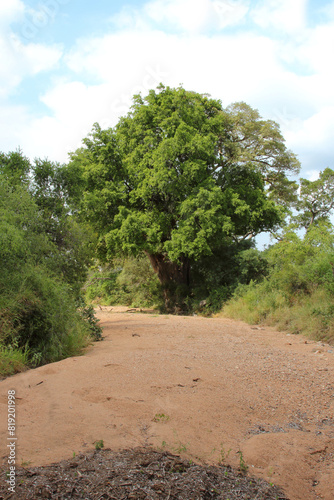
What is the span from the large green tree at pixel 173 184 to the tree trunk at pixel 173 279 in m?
0.06

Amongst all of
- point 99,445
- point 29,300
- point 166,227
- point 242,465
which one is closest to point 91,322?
point 29,300

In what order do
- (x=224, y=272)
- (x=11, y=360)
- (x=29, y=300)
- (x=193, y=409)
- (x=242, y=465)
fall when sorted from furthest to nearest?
(x=224, y=272) → (x=29, y=300) → (x=11, y=360) → (x=193, y=409) → (x=242, y=465)

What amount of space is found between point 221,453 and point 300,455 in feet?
2.43

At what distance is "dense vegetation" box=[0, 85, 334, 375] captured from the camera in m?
7.35

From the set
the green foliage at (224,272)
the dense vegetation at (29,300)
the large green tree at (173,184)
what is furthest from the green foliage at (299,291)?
the dense vegetation at (29,300)

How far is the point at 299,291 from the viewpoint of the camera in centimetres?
1336

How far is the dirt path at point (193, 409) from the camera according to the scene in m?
3.25

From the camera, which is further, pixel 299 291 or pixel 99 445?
pixel 299 291

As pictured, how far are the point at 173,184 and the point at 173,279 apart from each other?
242 inches

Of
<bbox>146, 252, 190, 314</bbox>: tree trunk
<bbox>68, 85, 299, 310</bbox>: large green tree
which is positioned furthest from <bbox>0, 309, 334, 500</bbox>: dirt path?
<bbox>146, 252, 190, 314</bbox>: tree trunk

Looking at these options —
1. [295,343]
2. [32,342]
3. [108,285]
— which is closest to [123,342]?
[32,342]

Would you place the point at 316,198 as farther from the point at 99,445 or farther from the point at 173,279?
the point at 99,445

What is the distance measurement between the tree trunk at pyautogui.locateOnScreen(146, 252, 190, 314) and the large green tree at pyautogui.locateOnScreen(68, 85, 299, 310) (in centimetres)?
6

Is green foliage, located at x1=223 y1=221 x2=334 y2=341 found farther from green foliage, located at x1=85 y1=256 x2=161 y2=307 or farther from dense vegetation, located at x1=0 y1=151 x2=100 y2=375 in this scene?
green foliage, located at x1=85 y1=256 x2=161 y2=307
